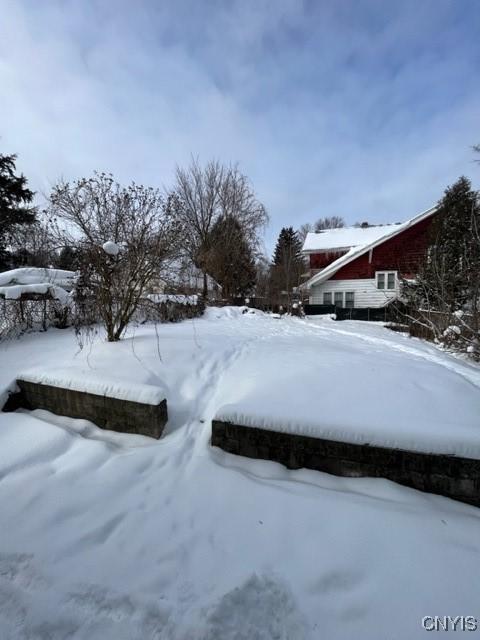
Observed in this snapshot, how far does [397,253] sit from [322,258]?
20.1 ft

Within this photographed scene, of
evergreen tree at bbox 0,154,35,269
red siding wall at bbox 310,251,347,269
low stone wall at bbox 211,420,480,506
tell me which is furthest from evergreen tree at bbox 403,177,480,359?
evergreen tree at bbox 0,154,35,269

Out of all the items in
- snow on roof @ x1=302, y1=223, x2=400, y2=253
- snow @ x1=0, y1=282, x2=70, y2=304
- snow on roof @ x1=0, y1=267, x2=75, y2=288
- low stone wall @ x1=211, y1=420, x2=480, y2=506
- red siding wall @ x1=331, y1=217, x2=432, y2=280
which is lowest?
low stone wall @ x1=211, y1=420, x2=480, y2=506

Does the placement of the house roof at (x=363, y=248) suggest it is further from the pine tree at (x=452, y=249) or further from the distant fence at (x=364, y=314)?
the pine tree at (x=452, y=249)

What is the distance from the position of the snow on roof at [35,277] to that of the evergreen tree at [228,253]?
1225 cm

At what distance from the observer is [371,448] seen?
2.00 meters

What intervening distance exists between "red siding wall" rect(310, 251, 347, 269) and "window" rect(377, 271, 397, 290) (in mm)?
5122

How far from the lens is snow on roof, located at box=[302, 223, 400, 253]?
20.4m

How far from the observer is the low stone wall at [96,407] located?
8.71 feet

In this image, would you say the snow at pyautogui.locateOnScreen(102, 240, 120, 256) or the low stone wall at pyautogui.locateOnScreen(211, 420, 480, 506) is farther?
the snow at pyautogui.locateOnScreen(102, 240, 120, 256)

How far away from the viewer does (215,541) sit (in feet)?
5.27

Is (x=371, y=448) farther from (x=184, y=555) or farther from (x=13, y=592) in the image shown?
(x=13, y=592)

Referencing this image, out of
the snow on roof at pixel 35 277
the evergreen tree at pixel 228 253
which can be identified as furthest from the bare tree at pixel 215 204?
the snow on roof at pixel 35 277

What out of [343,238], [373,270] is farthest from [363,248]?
[343,238]

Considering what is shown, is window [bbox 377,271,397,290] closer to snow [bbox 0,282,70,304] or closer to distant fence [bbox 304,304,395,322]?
distant fence [bbox 304,304,395,322]
